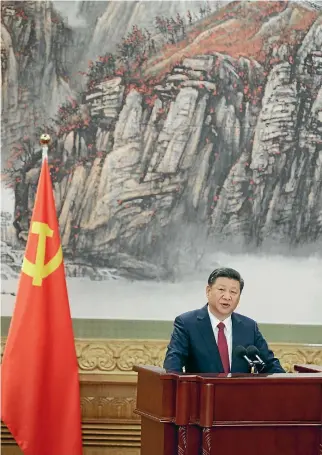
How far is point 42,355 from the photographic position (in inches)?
247

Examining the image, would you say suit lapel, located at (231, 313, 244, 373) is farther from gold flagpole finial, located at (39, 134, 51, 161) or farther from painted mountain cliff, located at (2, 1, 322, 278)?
gold flagpole finial, located at (39, 134, 51, 161)

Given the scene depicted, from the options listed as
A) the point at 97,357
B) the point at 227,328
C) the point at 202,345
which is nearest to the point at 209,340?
the point at 202,345

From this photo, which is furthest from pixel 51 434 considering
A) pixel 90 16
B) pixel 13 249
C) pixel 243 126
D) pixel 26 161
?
pixel 90 16

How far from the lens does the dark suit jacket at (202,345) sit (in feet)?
16.2

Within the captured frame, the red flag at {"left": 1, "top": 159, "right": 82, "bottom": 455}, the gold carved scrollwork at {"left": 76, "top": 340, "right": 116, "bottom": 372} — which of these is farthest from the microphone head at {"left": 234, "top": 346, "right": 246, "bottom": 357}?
the gold carved scrollwork at {"left": 76, "top": 340, "right": 116, "bottom": 372}

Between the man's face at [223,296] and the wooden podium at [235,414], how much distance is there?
64cm

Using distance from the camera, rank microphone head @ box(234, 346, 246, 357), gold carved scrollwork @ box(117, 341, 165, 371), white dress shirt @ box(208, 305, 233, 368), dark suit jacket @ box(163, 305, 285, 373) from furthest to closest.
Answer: gold carved scrollwork @ box(117, 341, 165, 371), white dress shirt @ box(208, 305, 233, 368), dark suit jacket @ box(163, 305, 285, 373), microphone head @ box(234, 346, 246, 357)

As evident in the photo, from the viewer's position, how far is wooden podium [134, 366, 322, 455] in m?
4.32

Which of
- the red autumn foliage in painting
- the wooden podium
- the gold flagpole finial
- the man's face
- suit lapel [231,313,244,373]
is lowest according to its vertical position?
the wooden podium

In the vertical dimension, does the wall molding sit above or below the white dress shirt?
below

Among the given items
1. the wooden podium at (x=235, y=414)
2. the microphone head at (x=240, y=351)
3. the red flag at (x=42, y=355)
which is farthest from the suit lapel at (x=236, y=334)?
the red flag at (x=42, y=355)

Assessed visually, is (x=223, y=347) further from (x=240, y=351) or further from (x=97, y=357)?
(x=97, y=357)

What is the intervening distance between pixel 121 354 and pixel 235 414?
2.59 m

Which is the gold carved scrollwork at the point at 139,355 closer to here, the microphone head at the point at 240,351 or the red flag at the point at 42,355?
the red flag at the point at 42,355
